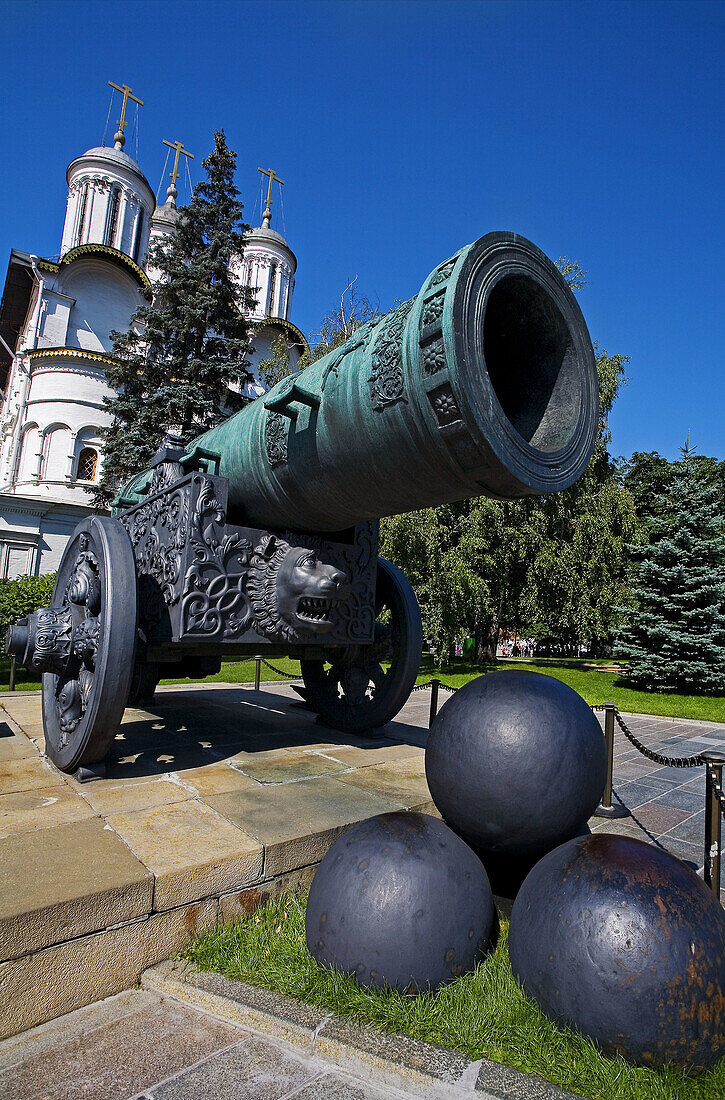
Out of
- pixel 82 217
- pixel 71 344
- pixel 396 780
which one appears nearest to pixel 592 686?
pixel 396 780

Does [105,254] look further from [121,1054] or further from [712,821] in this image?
[121,1054]

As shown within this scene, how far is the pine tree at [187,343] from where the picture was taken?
1628 cm

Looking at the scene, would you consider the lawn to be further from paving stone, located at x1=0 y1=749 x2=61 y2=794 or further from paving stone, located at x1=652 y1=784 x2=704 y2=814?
paving stone, located at x1=0 y1=749 x2=61 y2=794

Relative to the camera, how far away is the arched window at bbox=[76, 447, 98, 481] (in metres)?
25.1

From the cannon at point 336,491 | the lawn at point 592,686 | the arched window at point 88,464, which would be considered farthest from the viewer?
the arched window at point 88,464

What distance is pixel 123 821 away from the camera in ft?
9.53

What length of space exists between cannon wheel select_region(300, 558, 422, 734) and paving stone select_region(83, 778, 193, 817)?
1723mm

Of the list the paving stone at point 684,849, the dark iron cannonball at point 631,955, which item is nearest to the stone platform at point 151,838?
the dark iron cannonball at point 631,955

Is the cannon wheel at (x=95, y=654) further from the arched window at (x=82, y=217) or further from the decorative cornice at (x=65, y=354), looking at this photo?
the arched window at (x=82, y=217)

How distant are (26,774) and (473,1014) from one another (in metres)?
2.76

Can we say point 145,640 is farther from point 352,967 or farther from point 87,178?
point 87,178

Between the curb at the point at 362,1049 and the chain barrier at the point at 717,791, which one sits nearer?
the curb at the point at 362,1049

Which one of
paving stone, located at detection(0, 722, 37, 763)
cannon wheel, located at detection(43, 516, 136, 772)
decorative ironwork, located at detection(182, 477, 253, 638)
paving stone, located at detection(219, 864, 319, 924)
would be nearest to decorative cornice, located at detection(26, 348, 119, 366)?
paving stone, located at detection(0, 722, 37, 763)

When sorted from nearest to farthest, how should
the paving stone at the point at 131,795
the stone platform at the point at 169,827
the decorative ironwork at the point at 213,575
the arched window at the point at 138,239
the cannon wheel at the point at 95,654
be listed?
the stone platform at the point at 169,827 < the paving stone at the point at 131,795 < the cannon wheel at the point at 95,654 < the decorative ironwork at the point at 213,575 < the arched window at the point at 138,239
